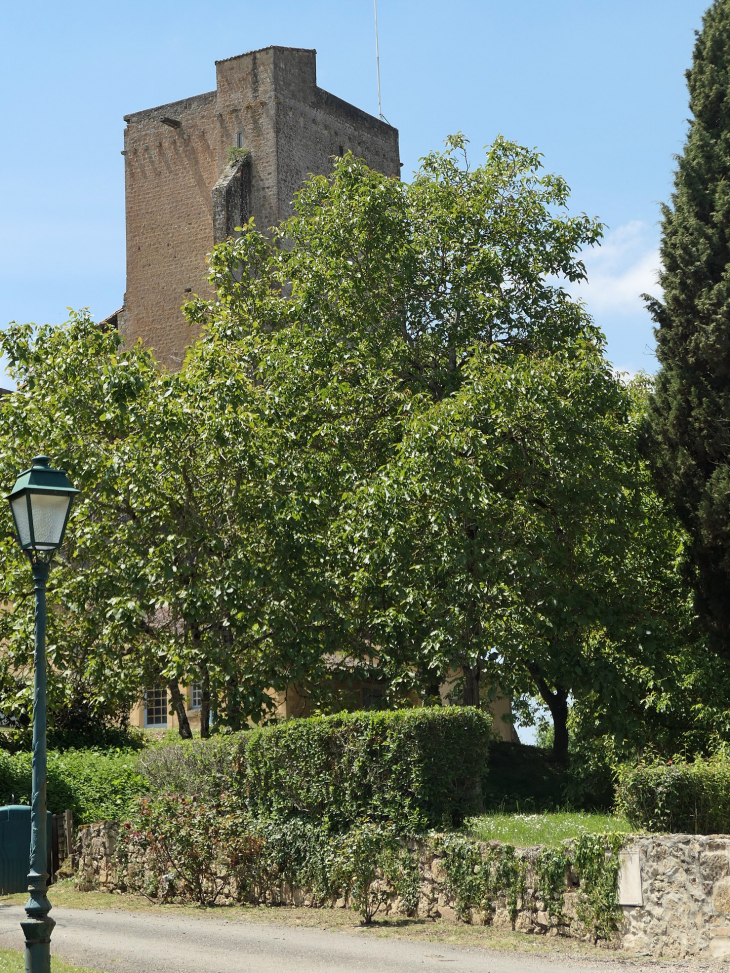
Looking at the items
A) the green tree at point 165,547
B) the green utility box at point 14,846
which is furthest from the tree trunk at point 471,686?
the green utility box at point 14,846

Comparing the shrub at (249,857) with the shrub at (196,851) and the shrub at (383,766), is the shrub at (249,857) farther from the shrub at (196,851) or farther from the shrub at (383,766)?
the shrub at (383,766)

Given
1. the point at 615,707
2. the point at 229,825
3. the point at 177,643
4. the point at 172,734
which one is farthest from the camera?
the point at 172,734

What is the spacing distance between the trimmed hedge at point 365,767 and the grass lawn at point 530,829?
0.33m

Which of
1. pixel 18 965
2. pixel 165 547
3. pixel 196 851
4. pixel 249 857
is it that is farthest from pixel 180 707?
pixel 18 965

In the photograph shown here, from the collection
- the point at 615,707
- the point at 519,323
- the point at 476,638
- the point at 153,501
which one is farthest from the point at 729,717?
the point at 153,501

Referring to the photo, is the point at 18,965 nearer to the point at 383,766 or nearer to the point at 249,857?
the point at 249,857

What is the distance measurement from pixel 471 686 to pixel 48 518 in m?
11.3

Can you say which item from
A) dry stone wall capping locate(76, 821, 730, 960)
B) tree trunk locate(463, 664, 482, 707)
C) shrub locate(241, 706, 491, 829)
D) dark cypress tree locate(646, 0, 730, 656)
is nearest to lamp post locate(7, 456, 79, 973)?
shrub locate(241, 706, 491, 829)

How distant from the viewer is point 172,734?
24.5 metres

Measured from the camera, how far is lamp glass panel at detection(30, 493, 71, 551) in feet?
30.0

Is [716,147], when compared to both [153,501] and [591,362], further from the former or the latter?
[153,501]

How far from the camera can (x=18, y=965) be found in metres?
9.95

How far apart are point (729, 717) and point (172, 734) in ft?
38.9

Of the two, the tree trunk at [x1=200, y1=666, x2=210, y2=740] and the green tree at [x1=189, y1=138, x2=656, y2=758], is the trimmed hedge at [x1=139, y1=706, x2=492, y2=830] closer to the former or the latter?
the tree trunk at [x1=200, y1=666, x2=210, y2=740]
